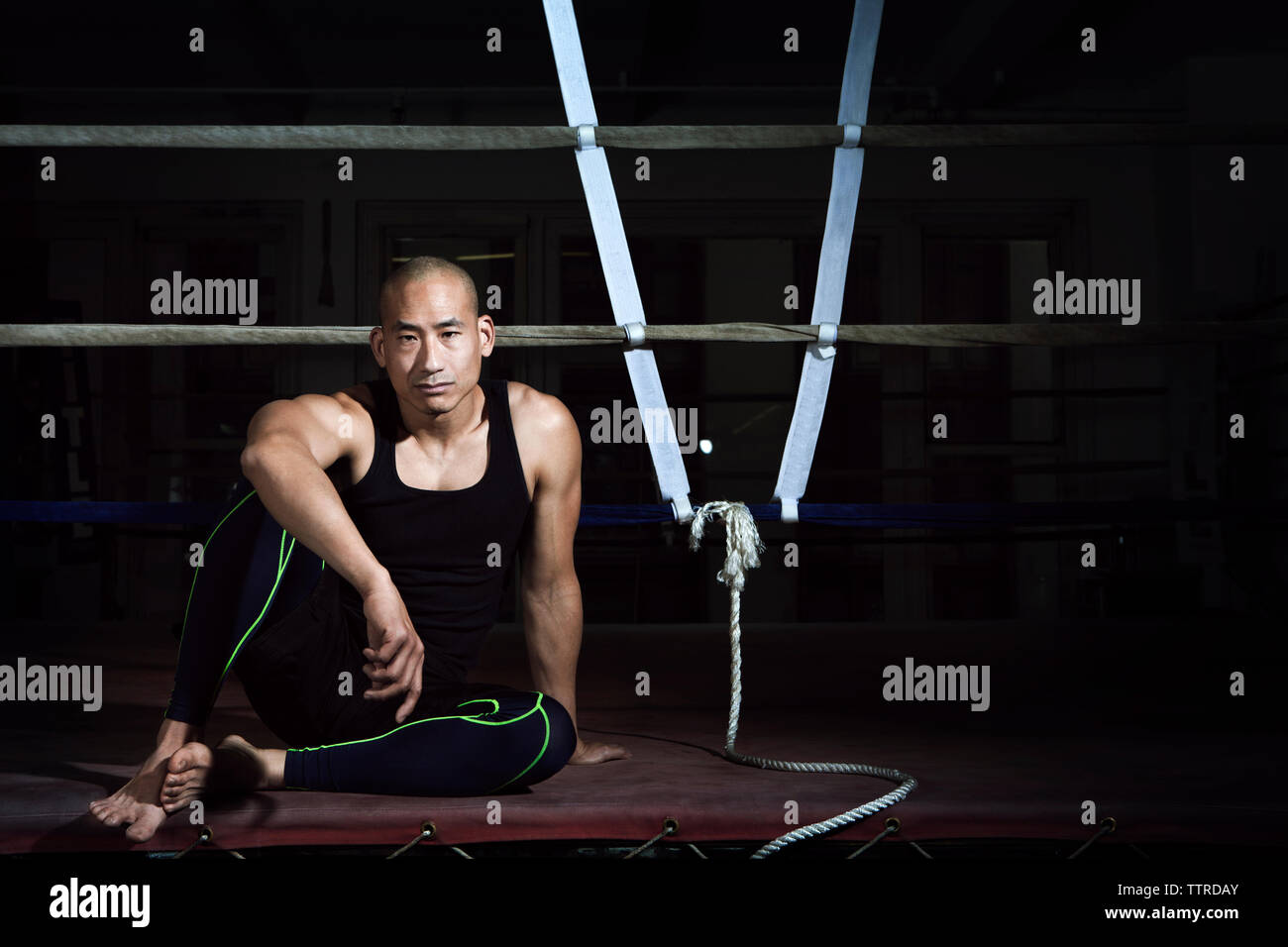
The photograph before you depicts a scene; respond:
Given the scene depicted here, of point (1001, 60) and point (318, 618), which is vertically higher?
point (1001, 60)

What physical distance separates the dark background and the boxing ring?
335 cm

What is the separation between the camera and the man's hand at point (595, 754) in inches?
56.9

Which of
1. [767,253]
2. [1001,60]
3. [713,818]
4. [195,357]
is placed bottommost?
[713,818]

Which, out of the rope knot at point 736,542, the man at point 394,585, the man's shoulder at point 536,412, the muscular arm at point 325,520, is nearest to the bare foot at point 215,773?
the man at point 394,585

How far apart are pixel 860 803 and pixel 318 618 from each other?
2.16ft

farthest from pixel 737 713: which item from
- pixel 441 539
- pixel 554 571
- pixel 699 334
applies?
pixel 699 334

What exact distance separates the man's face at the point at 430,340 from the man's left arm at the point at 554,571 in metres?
0.15

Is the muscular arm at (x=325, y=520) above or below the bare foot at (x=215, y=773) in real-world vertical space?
above

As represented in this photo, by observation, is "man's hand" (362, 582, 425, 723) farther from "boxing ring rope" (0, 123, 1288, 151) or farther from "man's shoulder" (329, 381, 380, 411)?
"boxing ring rope" (0, 123, 1288, 151)

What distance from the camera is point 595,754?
1459 mm

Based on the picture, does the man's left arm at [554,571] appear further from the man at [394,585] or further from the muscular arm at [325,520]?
the muscular arm at [325,520]

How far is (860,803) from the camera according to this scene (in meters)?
1.25
